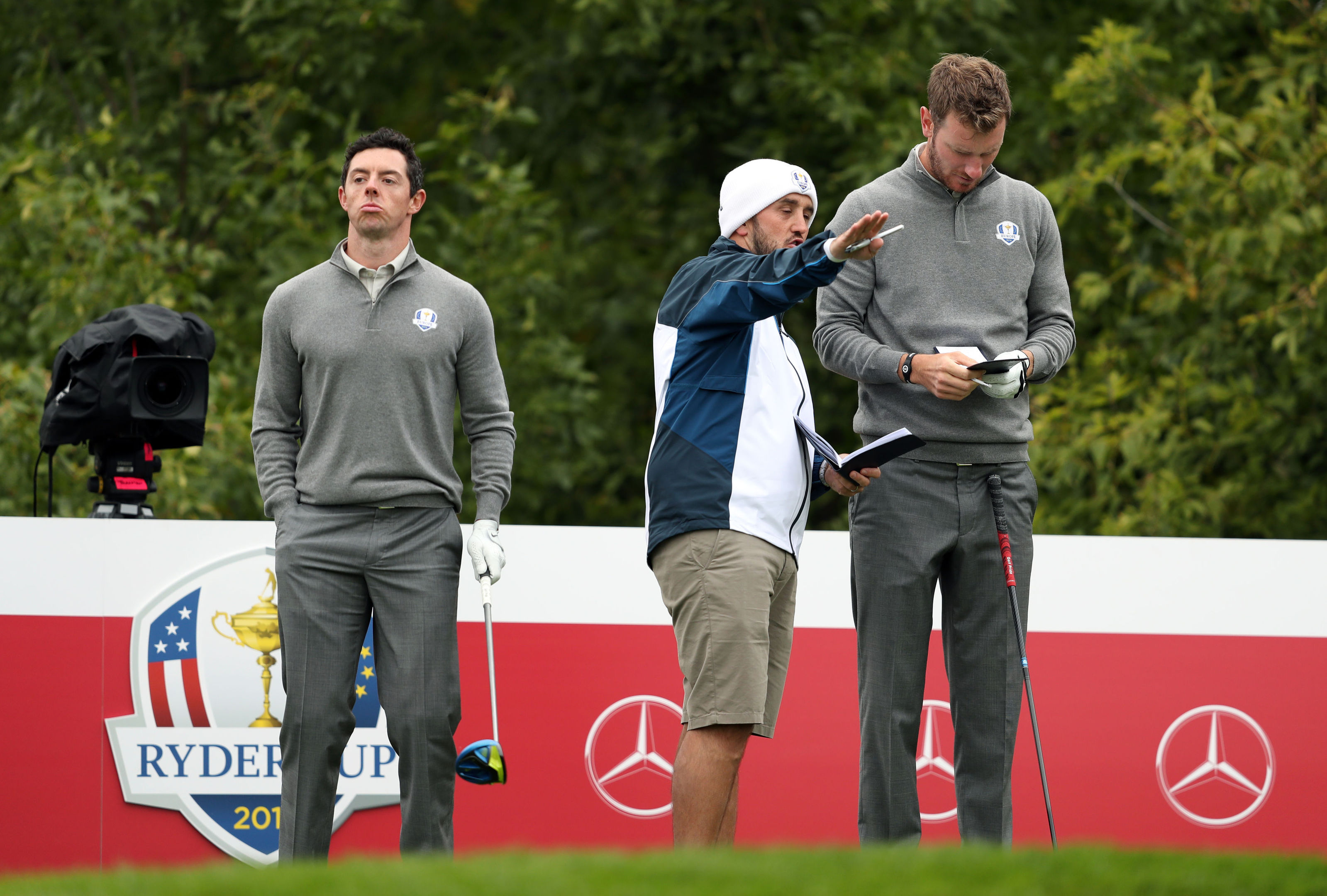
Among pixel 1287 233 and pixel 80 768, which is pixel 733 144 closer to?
pixel 1287 233

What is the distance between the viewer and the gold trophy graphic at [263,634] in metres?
4.05

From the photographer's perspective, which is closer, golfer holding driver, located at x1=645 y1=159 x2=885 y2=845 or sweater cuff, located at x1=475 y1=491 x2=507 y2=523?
golfer holding driver, located at x1=645 y1=159 x2=885 y2=845

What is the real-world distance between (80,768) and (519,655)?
1.21m

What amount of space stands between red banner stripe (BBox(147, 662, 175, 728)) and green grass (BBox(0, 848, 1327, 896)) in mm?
1736

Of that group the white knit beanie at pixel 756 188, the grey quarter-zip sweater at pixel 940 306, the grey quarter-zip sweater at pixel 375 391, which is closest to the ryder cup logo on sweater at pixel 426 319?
the grey quarter-zip sweater at pixel 375 391

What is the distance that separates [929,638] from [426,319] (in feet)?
4.36

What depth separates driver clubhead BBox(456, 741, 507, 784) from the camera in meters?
3.31

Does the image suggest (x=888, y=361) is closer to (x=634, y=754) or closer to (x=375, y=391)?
(x=375, y=391)

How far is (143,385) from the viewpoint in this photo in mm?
4301

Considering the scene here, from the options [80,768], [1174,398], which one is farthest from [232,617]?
[1174,398]

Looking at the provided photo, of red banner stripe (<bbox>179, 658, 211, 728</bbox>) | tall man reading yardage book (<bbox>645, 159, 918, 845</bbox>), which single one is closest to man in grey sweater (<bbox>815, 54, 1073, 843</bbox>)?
tall man reading yardage book (<bbox>645, 159, 918, 845</bbox>)

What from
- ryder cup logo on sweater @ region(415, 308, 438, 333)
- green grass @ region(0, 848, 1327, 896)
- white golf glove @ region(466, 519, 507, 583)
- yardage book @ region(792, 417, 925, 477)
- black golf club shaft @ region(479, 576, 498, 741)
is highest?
ryder cup logo on sweater @ region(415, 308, 438, 333)

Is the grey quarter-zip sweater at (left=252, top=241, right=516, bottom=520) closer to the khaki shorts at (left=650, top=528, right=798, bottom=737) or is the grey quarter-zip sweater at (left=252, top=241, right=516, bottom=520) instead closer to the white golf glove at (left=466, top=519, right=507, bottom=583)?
the white golf glove at (left=466, top=519, right=507, bottom=583)

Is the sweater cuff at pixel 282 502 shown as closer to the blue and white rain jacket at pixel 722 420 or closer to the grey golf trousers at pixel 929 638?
the blue and white rain jacket at pixel 722 420
